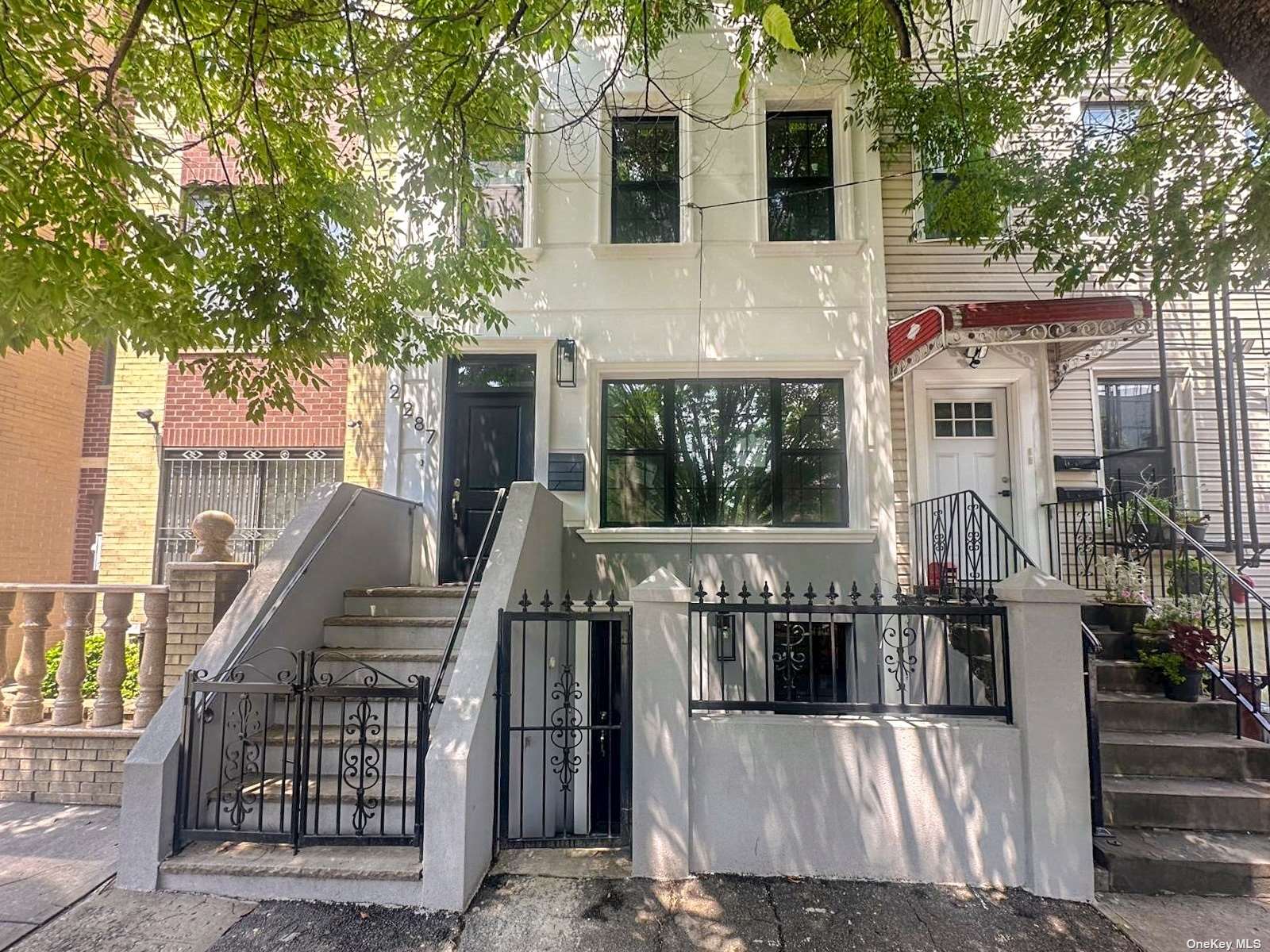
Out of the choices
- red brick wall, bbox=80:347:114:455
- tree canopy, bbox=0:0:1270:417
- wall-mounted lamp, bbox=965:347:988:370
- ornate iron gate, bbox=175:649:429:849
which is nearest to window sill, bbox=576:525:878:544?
wall-mounted lamp, bbox=965:347:988:370

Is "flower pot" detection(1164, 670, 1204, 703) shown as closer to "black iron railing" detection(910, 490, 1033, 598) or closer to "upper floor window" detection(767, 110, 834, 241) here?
"black iron railing" detection(910, 490, 1033, 598)

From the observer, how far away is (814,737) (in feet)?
12.2

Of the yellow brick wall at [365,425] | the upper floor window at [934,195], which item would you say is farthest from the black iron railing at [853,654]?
the upper floor window at [934,195]

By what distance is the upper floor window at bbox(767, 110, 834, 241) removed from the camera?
684 centimetres

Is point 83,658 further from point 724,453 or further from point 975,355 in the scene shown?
point 975,355

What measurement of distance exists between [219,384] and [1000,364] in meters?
7.70

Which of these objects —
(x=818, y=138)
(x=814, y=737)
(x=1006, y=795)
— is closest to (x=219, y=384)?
(x=814, y=737)

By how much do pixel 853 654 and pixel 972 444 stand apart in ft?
11.9

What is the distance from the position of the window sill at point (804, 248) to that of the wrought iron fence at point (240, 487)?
17.4 ft

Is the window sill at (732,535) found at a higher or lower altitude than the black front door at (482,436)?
lower

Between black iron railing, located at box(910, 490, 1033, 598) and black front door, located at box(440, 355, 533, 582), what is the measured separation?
4.28 metres

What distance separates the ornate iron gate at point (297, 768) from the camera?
3520mm

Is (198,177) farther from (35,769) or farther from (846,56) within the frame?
(846,56)

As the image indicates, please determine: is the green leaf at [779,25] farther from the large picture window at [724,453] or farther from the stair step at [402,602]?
the large picture window at [724,453]
